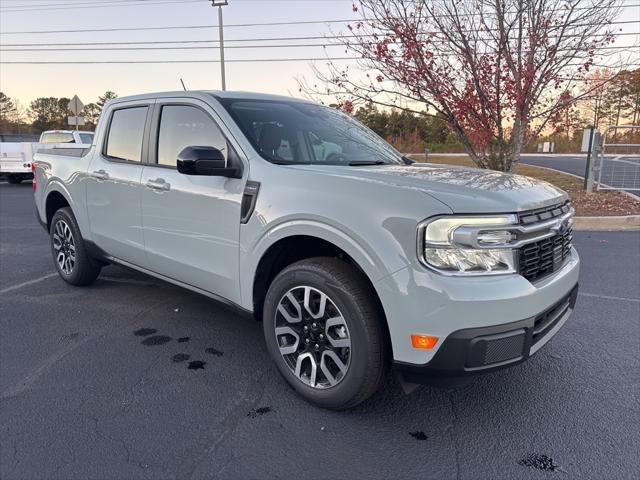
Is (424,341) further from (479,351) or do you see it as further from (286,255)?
(286,255)

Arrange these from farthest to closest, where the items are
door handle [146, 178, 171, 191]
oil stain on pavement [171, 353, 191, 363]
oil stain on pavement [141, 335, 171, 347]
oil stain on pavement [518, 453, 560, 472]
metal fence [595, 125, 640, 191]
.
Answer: metal fence [595, 125, 640, 191] → oil stain on pavement [141, 335, 171, 347] → door handle [146, 178, 171, 191] → oil stain on pavement [171, 353, 191, 363] → oil stain on pavement [518, 453, 560, 472]

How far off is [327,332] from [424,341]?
60 cm

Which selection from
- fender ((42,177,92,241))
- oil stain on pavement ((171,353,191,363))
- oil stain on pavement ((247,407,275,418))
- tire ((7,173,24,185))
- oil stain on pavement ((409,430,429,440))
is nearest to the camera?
oil stain on pavement ((409,430,429,440))

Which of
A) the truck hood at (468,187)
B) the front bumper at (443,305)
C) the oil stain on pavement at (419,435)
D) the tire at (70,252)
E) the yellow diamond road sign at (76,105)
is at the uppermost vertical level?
the yellow diamond road sign at (76,105)

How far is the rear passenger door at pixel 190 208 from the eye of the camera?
10.1 feet

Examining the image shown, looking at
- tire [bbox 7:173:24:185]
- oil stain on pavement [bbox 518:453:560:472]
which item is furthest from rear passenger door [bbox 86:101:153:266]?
tire [bbox 7:173:24:185]

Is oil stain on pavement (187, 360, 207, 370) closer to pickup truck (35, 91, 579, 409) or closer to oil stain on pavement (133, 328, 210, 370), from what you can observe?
oil stain on pavement (133, 328, 210, 370)

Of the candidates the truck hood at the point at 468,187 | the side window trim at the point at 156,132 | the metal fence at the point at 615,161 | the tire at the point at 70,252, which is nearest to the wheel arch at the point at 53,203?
the tire at the point at 70,252

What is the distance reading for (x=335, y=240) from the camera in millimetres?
2506

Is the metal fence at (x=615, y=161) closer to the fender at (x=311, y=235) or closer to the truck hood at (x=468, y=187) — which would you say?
the truck hood at (x=468, y=187)

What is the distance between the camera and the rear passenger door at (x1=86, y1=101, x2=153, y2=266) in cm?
388

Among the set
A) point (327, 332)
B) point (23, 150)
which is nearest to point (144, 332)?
point (327, 332)

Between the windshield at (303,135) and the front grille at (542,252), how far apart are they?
1.26m

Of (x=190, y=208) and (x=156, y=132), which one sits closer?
(x=190, y=208)
